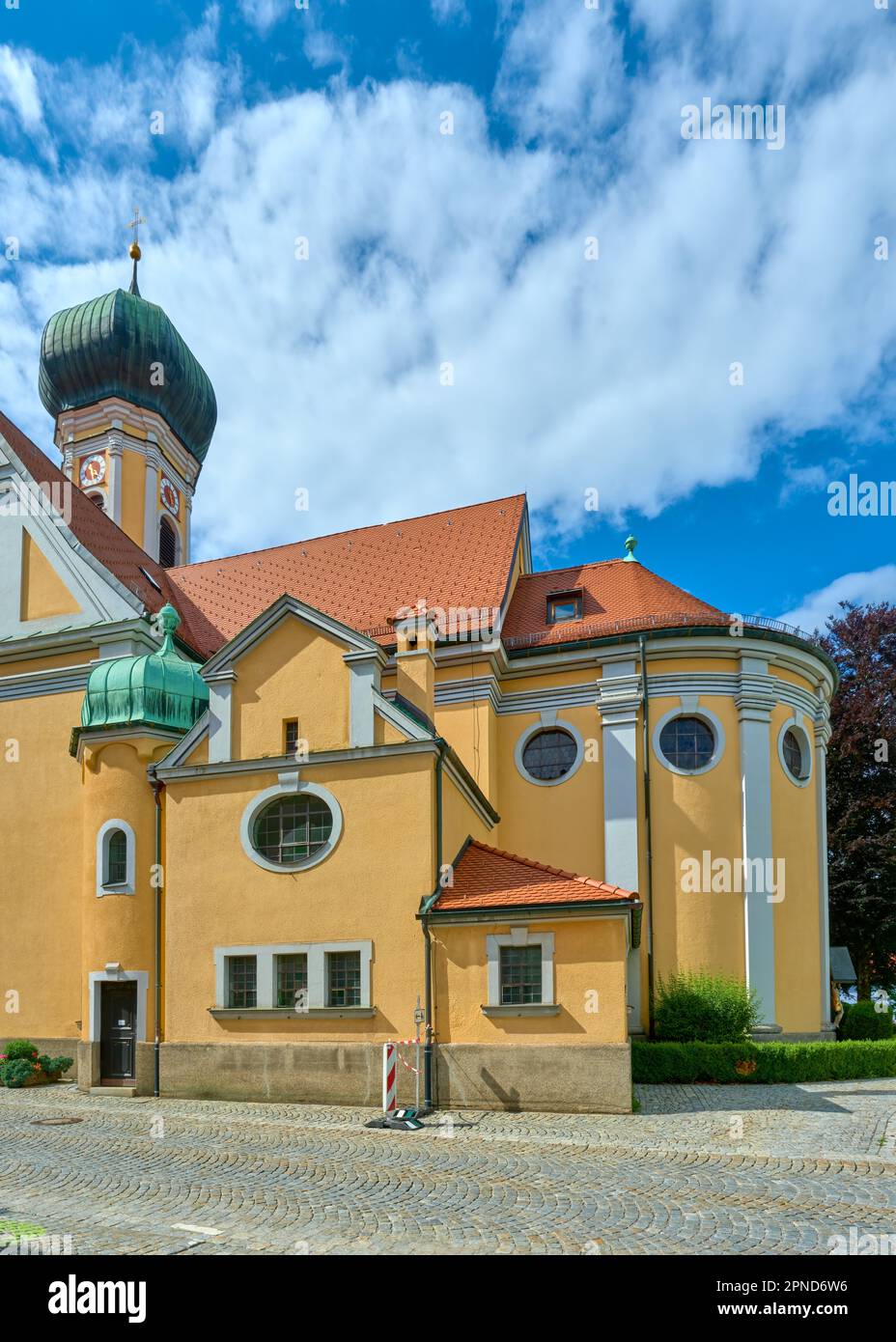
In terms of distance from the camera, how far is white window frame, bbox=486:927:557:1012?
16.4 meters

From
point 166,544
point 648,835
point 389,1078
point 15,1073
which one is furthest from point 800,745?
point 166,544

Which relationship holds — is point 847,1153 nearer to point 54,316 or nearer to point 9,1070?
point 9,1070

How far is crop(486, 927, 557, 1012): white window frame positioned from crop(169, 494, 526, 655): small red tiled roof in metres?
10.5

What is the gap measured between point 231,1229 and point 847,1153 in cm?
755

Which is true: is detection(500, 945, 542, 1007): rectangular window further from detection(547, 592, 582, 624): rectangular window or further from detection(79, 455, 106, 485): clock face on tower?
detection(79, 455, 106, 485): clock face on tower

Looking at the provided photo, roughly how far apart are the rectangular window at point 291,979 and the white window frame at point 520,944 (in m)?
3.28

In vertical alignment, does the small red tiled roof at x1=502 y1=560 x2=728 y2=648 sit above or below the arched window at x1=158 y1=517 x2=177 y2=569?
below

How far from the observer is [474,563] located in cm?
2827

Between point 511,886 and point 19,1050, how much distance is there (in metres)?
10.3

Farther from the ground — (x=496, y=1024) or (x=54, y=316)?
(x=54, y=316)

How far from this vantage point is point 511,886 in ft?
57.6

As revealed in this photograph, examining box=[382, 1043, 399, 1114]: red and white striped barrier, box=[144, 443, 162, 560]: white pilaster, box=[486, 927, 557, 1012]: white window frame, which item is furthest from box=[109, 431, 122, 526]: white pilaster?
box=[382, 1043, 399, 1114]: red and white striped barrier

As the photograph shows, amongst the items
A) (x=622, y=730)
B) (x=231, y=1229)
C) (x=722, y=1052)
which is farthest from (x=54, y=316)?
(x=231, y=1229)

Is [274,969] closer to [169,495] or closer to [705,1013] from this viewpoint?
[705,1013]
